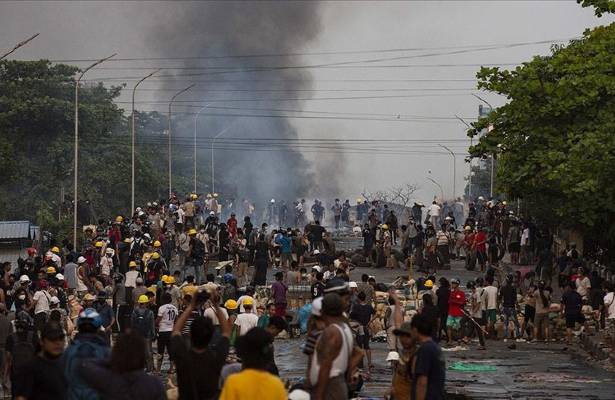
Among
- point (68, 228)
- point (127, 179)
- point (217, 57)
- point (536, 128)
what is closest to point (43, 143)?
point (127, 179)

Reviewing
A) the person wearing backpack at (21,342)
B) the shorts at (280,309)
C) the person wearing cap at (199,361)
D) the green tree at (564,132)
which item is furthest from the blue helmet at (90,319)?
the green tree at (564,132)

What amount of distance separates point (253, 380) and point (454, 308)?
19.9 metres

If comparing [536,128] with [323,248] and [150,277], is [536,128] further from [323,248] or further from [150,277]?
[323,248]

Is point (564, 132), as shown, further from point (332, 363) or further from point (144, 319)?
point (332, 363)

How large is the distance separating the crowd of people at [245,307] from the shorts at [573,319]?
0.06 metres

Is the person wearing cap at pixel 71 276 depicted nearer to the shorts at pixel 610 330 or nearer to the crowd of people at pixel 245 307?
the crowd of people at pixel 245 307

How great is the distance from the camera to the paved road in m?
22.6

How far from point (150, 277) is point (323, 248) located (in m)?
16.3

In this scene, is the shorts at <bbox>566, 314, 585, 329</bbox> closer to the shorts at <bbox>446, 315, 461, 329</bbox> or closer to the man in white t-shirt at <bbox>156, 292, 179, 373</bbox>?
the shorts at <bbox>446, 315, 461, 329</bbox>

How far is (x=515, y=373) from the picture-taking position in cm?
2572

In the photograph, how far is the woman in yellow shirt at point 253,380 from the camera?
33.2 feet

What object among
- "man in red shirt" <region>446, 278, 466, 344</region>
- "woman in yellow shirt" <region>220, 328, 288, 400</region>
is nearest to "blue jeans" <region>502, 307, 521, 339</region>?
"man in red shirt" <region>446, 278, 466, 344</region>

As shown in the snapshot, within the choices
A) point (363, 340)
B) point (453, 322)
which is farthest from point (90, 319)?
point (453, 322)

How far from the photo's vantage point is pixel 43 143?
83250 mm
